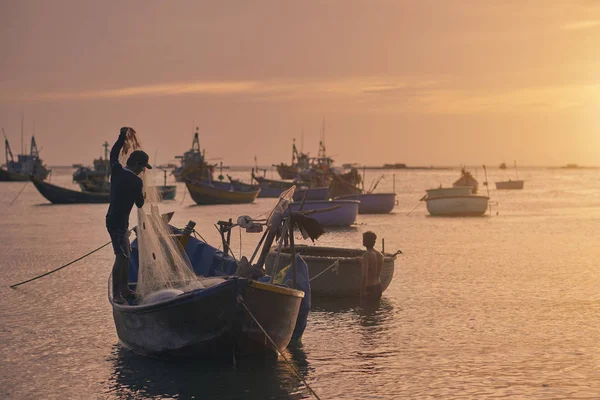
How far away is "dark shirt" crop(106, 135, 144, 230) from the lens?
45.1 feet

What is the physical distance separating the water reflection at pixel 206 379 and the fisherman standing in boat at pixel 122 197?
59.6 inches

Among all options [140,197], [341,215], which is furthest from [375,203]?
[140,197]

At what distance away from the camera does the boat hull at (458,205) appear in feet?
180

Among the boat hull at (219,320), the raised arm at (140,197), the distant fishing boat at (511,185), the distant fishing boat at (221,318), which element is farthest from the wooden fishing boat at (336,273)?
the distant fishing boat at (511,185)

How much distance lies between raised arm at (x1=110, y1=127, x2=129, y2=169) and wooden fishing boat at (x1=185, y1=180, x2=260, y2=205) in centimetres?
6162

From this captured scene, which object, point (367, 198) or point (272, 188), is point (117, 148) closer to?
point (367, 198)

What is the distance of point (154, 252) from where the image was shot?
48.3ft

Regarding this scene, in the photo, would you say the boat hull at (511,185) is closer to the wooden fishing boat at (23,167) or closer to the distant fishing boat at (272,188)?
the distant fishing boat at (272,188)

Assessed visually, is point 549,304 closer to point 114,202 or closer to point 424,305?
point 424,305

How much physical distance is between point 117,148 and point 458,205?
140 ft

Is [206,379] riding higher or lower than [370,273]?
lower

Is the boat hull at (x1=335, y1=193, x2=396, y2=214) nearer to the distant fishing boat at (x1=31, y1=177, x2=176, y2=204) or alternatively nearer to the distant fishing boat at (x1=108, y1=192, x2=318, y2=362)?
the distant fishing boat at (x1=31, y1=177, x2=176, y2=204)

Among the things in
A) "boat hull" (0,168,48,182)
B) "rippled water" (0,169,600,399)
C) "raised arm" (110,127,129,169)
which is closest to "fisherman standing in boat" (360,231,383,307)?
"rippled water" (0,169,600,399)

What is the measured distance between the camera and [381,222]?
5072 centimetres
